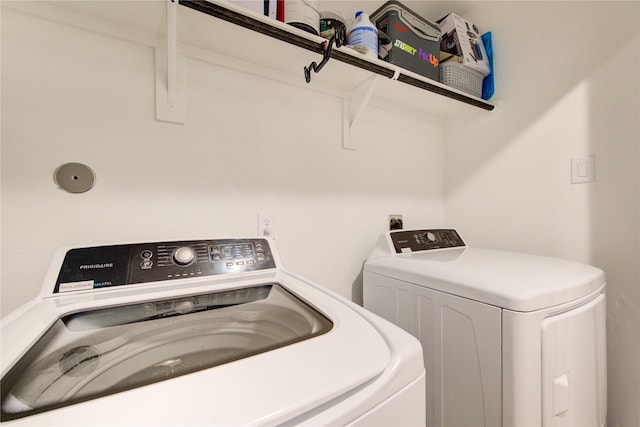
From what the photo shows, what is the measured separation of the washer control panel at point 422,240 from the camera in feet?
4.25

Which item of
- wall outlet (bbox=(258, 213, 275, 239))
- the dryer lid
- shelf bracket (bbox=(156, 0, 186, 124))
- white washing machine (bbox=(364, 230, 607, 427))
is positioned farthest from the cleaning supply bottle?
the dryer lid

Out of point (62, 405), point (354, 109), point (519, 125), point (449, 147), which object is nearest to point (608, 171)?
point (519, 125)

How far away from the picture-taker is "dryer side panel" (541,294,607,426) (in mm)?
731

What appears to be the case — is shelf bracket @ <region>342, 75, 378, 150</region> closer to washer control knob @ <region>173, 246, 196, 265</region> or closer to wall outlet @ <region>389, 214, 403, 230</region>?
wall outlet @ <region>389, 214, 403, 230</region>

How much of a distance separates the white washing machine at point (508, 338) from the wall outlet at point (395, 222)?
20.2 inches

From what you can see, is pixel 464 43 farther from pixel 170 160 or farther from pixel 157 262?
pixel 157 262

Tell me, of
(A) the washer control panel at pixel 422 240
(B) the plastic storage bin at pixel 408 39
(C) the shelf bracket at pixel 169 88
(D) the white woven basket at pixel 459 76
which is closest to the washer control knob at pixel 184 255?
(C) the shelf bracket at pixel 169 88

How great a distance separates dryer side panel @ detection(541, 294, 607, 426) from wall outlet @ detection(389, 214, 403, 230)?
33.6 inches

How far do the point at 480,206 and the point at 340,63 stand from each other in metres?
1.16

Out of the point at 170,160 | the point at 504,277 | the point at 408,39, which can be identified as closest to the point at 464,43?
the point at 408,39

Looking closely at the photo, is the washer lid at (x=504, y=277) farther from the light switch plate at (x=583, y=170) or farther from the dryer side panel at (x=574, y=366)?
the light switch plate at (x=583, y=170)

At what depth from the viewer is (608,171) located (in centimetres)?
111

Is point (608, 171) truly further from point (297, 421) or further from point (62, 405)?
point (62, 405)

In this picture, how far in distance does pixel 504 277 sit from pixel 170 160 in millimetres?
1216
